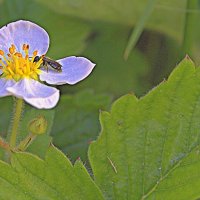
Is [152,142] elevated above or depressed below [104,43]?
above

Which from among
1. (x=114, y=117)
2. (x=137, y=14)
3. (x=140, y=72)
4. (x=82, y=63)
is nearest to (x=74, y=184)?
(x=114, y=117)

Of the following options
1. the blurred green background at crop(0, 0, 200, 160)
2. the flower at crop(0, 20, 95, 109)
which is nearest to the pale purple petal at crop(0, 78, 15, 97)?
the flower at crop(0, 20, 95, 109)

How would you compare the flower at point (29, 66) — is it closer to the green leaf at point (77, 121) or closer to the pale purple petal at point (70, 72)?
the pale purple petal at point (70, 72)

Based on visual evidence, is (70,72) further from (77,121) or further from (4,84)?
(77,121)

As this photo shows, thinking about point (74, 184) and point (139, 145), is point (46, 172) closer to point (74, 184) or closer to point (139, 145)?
point (74, 184)

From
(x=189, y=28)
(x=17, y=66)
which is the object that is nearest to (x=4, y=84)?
(x=17, y=66)

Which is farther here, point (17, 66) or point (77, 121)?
point (77, 121)

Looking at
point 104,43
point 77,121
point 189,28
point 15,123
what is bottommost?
point 104,43
